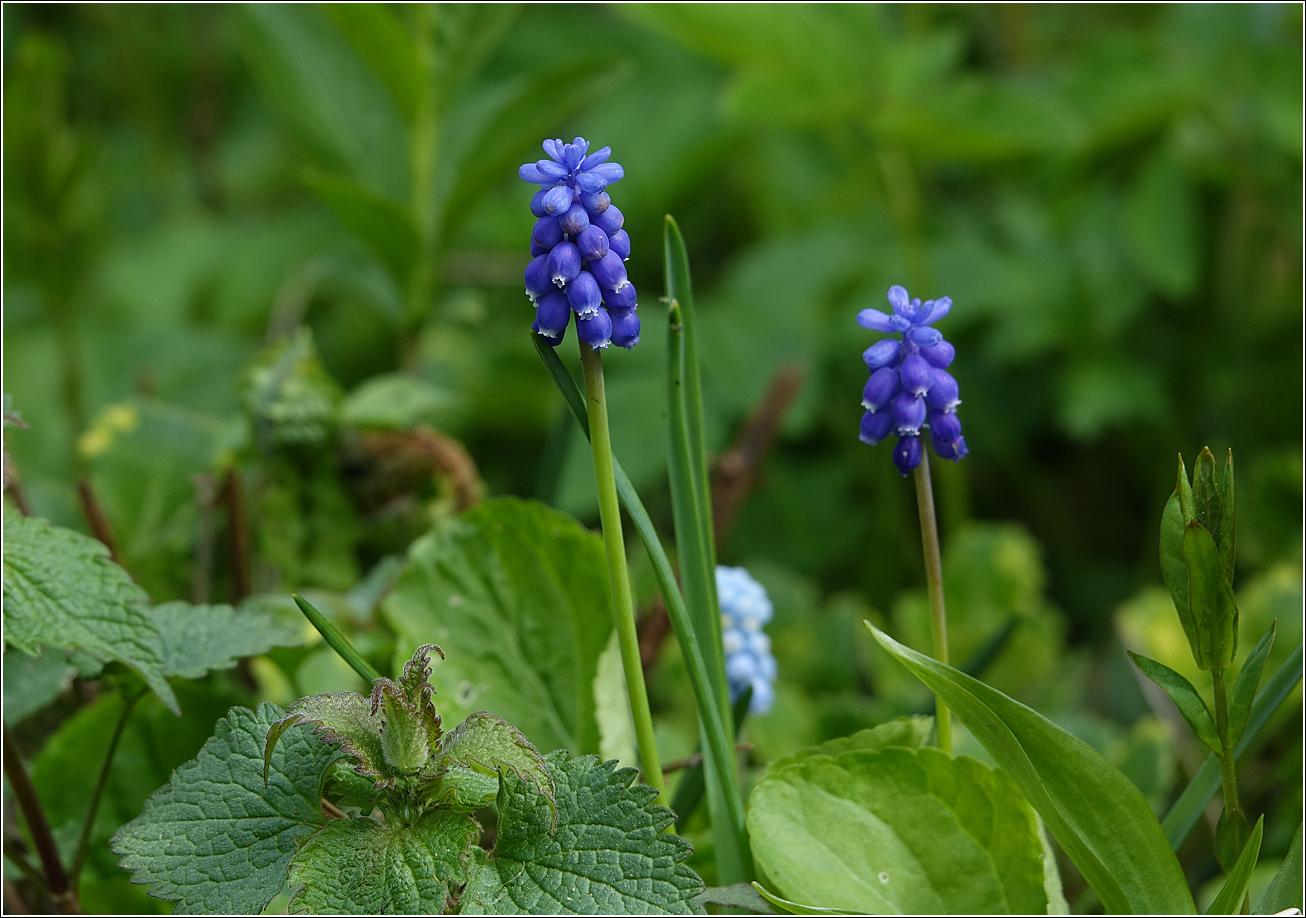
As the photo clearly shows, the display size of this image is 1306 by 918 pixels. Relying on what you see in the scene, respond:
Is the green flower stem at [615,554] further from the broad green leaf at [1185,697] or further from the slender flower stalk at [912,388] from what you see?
the broad green leaf at [1185,697]

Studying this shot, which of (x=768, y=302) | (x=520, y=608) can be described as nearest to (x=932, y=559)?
(x=520, y=608)

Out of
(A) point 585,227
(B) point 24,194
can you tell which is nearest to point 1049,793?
(A) point 585,227

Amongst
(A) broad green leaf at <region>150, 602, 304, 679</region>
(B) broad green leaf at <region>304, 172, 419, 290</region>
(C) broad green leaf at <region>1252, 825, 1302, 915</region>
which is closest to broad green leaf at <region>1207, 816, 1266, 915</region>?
(C) broad green leaf at <region>1252, 825, 1302, 915</region>

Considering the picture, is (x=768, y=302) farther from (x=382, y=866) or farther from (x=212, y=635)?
(x=382, y=866)

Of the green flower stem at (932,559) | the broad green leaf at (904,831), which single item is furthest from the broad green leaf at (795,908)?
the green flower stem at (932,559)

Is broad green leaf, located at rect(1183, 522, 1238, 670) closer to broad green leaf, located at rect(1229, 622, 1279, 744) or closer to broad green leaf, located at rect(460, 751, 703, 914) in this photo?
broad green leaf, located at rect(1229, 622, 1279, 744)
